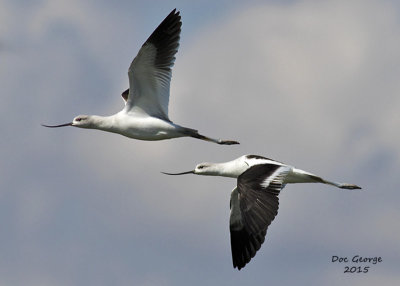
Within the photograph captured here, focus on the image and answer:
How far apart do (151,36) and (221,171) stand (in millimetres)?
3407

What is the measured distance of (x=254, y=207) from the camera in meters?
23.1

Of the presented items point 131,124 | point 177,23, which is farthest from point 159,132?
point 177,23

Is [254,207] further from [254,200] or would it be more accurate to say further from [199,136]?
[199,136]

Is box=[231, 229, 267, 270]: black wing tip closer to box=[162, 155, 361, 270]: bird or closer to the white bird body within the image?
box=[162, 155, 361, 270]: bird

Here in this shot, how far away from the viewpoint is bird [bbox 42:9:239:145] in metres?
25.1

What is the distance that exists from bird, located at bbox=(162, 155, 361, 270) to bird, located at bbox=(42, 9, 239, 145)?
1686 millimetres

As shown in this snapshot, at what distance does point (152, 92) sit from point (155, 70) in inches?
18.9

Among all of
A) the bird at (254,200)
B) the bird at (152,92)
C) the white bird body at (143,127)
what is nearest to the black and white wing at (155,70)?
the bird at (152,92)

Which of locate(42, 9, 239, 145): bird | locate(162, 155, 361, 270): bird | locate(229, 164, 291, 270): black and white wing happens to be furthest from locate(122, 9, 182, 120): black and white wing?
locate(229, 164, 291, 270): black and white wing

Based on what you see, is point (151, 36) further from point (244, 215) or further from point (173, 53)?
point (244, 215)

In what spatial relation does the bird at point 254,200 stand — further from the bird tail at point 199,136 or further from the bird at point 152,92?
the bird at point 152,92

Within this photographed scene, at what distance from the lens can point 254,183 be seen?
23.5 meters

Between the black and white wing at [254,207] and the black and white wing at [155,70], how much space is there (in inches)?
105

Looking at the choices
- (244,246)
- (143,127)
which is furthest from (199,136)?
(244,246)
